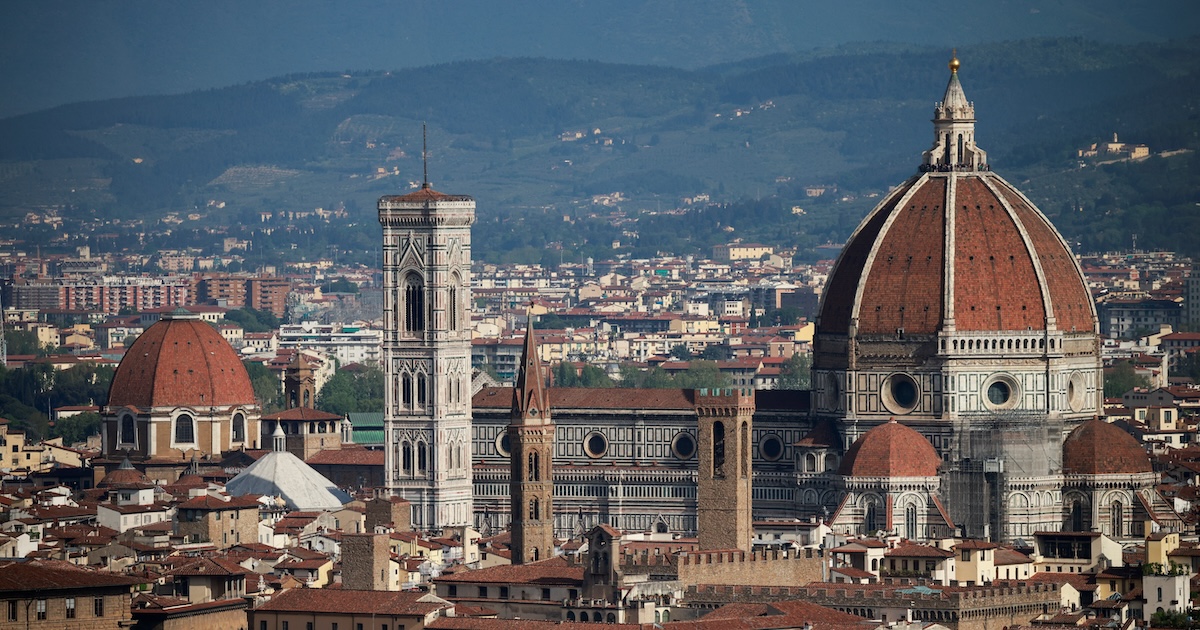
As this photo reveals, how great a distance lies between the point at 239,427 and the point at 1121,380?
120 feet

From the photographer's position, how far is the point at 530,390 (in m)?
88.5

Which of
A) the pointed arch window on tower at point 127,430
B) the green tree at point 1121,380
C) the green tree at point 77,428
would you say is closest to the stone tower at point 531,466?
the pointed arch window on tower at point 127,430

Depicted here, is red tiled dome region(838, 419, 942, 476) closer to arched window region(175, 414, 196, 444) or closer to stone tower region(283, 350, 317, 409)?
arched window region(175, 414, 196, 444)

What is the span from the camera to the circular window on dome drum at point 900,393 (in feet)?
349

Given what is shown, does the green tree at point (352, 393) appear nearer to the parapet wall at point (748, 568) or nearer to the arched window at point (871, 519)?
the arched window at point (871, 519)

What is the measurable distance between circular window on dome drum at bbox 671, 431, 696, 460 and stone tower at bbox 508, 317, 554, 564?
18323mm

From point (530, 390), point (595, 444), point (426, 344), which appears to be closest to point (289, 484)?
point (426, 344)

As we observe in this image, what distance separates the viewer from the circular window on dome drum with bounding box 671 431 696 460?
108 meters

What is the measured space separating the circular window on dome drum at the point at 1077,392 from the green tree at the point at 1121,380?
3191 cm

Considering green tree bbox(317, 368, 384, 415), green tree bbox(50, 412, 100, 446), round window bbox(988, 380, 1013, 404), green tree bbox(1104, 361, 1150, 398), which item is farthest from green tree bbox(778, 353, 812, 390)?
round window bbox(988, 380, 1013, 404)

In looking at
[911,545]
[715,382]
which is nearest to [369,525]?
[911,545]

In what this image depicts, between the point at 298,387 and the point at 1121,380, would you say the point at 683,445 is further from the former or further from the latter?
the point at 1121,380

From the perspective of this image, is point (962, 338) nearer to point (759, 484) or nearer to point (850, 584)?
point (759, 484)

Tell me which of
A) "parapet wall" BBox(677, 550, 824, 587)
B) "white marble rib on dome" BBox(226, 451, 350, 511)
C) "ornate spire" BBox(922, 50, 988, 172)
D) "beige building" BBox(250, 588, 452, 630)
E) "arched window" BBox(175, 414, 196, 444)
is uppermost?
"ornate spire" BBox(922, 50, 988, 172)
